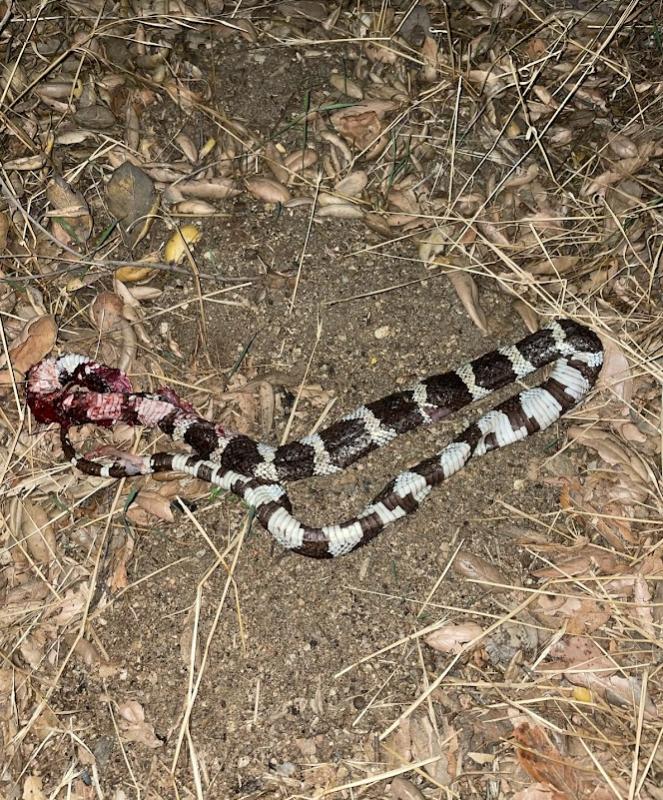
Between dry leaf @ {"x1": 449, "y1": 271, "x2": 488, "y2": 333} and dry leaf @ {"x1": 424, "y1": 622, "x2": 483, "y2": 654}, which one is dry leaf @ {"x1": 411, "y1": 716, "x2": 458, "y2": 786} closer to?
dry leaf @ {"x1": 424, "y1": 622, "x2": 483, "y2": 654}

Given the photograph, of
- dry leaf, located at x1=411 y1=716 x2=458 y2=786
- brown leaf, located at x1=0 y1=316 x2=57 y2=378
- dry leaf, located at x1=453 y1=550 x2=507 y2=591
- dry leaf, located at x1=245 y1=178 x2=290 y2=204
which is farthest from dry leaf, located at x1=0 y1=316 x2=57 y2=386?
dry leaf, located at x1=411 y1=716 x2=458 y2=786

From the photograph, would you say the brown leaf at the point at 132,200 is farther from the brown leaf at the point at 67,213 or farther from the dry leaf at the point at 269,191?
the dry leaf at the point at 269,191

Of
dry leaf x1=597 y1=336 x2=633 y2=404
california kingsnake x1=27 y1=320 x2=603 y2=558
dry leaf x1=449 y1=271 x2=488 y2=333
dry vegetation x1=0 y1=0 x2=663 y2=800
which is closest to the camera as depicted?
dry vegetation x1=0 y1=0 x2=663 y2=800

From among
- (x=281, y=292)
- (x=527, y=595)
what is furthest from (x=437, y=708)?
(x=281, y=292)

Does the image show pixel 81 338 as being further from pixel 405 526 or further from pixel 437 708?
pixel 437 708

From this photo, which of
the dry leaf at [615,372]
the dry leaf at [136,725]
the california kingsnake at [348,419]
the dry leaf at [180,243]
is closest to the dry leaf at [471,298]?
the california kingsnake at [348,419]
